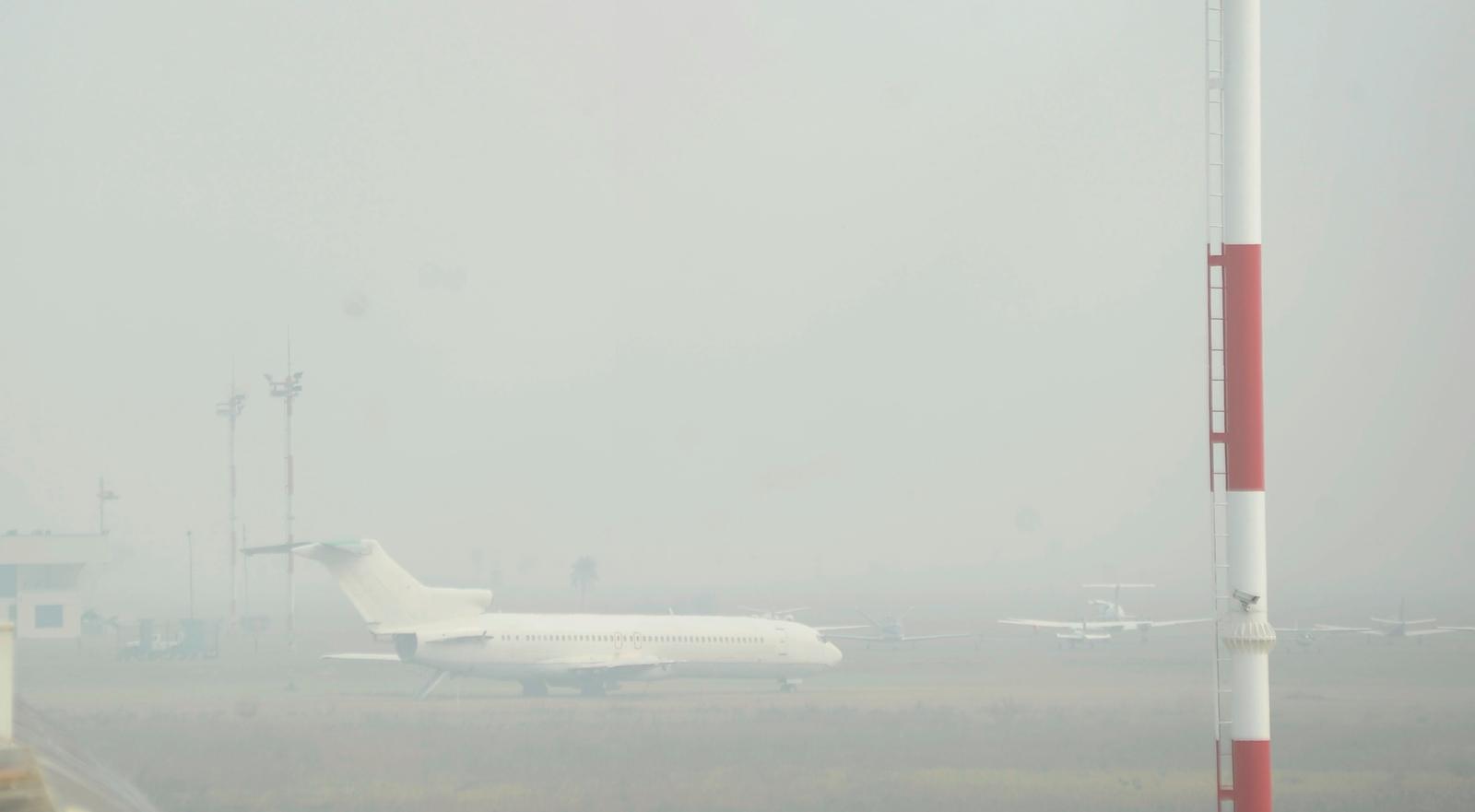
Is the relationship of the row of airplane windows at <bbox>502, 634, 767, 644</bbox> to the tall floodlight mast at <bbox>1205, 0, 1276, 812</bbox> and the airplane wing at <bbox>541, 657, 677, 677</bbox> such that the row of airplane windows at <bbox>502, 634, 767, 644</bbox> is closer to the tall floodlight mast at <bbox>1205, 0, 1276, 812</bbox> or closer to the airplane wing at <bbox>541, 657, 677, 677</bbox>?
the airplane wing at <bbox>541, 657, 677, 677</bbox>

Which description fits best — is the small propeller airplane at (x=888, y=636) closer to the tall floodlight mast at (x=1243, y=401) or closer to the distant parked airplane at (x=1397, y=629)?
the distant parked airplane at (x=1397, y=629)

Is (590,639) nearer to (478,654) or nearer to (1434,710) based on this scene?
(478,654)

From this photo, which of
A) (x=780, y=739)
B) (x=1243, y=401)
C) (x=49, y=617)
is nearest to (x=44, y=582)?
(x=49, y=617)

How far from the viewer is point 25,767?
8.97 metres

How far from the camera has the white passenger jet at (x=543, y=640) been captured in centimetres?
5506

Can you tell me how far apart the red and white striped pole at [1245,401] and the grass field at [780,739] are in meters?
20.3

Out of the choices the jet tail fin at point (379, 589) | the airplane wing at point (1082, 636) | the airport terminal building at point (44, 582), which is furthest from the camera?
the airport terminal building at point (44, 582)

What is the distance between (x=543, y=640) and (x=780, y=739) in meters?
15.0

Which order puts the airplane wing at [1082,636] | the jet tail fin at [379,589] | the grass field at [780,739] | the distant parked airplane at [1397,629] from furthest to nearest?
the airplane wing at [1082,636]
the distant parked airplane at [1397,629]
the jet tail fin at [379,589]
the grass field at [780,739]

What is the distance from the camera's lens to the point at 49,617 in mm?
87500

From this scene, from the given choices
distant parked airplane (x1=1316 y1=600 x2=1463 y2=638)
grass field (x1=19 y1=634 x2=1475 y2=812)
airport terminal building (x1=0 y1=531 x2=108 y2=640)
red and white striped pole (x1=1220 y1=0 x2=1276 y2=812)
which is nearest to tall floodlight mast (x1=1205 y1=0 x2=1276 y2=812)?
red and white striped pole (x1=1220 y1=0 x2=1276 y2=812)

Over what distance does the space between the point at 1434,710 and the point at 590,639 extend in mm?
25297

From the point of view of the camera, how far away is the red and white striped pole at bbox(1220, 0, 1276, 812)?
15164mm

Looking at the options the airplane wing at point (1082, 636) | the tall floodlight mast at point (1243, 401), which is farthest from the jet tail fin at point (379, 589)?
the tall floodlight mast at point (1243, 401)
